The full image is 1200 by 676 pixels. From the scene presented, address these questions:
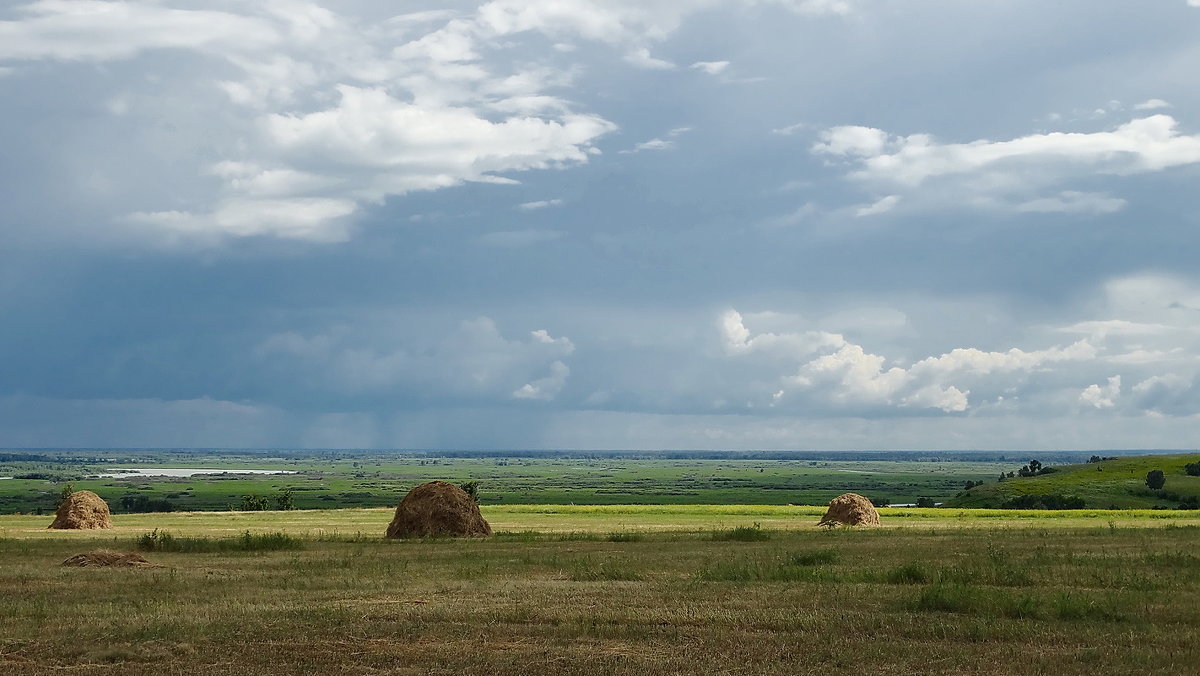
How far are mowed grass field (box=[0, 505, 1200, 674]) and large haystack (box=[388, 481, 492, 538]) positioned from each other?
28.2ft

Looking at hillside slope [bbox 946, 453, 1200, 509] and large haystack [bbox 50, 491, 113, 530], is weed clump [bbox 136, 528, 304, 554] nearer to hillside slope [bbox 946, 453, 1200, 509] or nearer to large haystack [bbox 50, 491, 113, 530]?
large haystack [bbox 50, 491, 113, 530]

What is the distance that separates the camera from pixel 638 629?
18.9 metres

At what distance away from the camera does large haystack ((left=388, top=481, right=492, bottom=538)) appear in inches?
1839

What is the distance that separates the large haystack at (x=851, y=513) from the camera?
58656mm

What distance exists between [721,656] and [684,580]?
10721mm

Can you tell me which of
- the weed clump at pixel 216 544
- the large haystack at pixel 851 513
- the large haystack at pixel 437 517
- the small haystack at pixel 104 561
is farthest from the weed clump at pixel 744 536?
the small haystack at pixel 104 561

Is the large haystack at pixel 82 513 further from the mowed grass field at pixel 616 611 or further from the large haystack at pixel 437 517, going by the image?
the large haystack at pixel 437 517

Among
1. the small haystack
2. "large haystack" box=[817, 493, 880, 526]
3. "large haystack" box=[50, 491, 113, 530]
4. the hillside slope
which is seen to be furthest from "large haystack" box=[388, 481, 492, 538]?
the hillside slope

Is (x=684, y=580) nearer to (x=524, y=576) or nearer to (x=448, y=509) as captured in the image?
(x=524, y=576)

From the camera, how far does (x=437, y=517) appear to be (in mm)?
47031

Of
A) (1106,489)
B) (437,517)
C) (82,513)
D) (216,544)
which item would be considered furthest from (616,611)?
(1106,489)

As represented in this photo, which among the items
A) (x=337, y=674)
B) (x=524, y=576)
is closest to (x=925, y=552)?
(x=524, y=576)

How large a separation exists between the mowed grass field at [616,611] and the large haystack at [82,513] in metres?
18.8

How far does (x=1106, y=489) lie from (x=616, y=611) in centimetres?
10955
